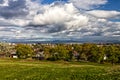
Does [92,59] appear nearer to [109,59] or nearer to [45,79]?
[109,59]

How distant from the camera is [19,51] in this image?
630ft

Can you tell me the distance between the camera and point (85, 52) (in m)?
192

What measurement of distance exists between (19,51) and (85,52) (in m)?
46.0

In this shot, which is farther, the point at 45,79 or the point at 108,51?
the point at 108,51

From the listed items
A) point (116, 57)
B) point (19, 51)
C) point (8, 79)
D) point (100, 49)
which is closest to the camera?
point (8, 79)

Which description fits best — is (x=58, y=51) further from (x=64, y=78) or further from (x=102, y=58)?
(x=64, y=78)

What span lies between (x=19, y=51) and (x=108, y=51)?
61359mm

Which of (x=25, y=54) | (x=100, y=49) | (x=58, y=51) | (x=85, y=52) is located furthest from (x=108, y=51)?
(x=25, y=54)

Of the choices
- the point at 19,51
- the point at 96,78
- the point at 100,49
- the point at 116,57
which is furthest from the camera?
the point at 19,51

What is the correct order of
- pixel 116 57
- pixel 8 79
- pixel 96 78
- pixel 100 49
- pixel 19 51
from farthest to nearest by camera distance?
pixel 19 51 < pixel 100 49 < pixel 116 57 < pixel 8 79 < pixel 96 78

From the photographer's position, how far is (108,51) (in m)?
175

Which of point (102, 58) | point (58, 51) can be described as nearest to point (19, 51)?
point (58, 51)

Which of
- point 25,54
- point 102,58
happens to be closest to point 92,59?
point 102,58

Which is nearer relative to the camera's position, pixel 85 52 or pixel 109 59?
pixel 109 59
